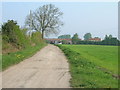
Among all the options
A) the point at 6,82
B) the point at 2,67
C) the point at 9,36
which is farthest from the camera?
the point at 9,36

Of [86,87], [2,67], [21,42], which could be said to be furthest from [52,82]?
[21,42]

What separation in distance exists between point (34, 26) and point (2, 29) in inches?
2082

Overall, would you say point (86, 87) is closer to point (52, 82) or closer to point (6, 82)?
point (52, 82)

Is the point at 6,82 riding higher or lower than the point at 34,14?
lower

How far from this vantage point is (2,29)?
1200 inches

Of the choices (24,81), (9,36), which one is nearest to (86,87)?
(24,81)

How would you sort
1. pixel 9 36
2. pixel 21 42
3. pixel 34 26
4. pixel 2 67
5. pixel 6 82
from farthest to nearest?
1. pixel 34 26
2. pixel 21 42
3. pixel 9 36
4. pixel 2 67
5. pixel 6 82

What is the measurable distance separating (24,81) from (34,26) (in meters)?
73.0

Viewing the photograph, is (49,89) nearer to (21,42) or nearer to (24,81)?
(24,81)

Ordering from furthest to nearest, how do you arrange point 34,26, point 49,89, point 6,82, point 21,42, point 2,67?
point 34,26
point 21,42
point 2,67
point 6,82
point 49,89

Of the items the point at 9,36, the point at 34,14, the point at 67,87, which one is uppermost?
the point at 34,14

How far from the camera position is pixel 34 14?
278 ft

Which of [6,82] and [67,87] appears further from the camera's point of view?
[6,82]

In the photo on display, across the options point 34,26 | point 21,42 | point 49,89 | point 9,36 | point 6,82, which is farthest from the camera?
point 34,26
